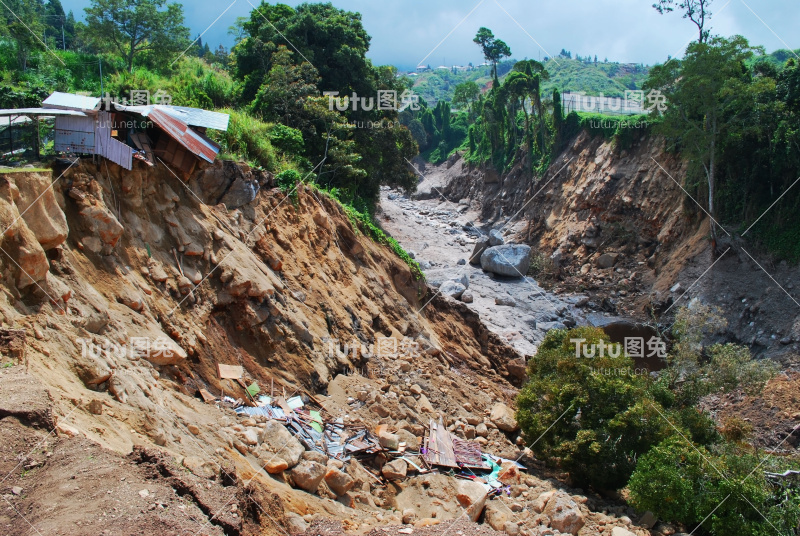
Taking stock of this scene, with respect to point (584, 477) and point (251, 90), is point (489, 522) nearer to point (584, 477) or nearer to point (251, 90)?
point (584, 477)

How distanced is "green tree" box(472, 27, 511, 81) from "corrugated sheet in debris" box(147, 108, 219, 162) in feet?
159

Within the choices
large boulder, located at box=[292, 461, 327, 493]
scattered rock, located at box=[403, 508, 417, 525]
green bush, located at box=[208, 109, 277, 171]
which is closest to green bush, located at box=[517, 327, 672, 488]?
scattered rock, located at box=[403, 508, 417, 525]

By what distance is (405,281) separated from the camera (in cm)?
1998

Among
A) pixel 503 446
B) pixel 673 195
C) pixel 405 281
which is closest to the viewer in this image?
pixel 503 446

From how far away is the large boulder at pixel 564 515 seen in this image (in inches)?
412

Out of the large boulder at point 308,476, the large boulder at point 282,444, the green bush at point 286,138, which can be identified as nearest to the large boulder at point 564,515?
the large boulder at point 308,476

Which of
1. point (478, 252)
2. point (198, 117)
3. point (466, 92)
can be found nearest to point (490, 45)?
point (466, 92)

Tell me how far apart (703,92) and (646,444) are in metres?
17.1

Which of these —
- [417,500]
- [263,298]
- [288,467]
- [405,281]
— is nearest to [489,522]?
[417,500]

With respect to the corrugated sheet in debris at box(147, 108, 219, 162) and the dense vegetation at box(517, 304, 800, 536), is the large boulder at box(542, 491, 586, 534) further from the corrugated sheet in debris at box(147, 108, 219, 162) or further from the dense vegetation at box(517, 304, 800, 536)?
the corrugated sheet in debris at box(147, 108, 219, 162)

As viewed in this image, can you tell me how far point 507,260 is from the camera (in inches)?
1318

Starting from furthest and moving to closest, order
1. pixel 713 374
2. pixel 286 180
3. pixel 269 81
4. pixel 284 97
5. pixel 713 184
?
1. pixel 713 184
2. pixel 269 81
3. pixel 284 97
4. pixel 713 374
5. pixel 286 180

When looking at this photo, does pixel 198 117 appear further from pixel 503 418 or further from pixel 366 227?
pixel 503 418

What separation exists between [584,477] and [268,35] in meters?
21.6
